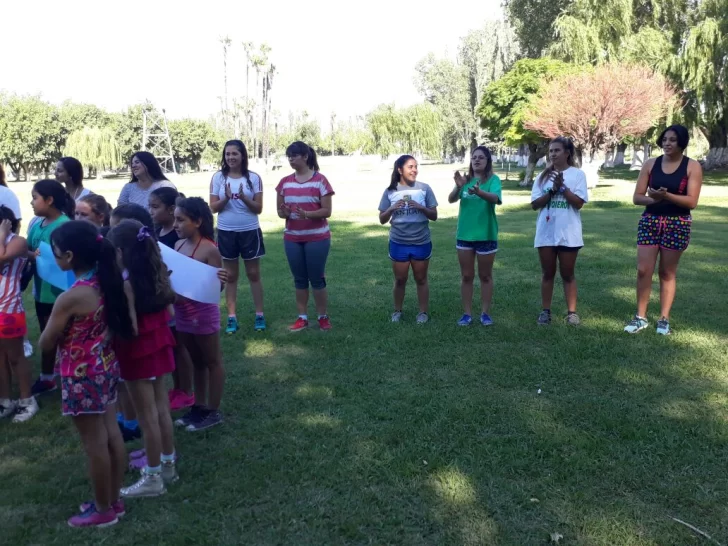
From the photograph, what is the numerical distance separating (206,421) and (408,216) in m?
2.95

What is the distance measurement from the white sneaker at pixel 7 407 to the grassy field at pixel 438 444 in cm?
21

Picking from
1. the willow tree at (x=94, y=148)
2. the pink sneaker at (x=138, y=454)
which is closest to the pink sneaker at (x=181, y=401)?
the pink sneaker at (x=138, y=454)

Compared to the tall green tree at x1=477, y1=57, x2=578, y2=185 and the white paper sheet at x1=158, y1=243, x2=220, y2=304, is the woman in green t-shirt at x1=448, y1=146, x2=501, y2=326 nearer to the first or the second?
the white paper sheet at x1=158, y1=243, x2=220, y2=304

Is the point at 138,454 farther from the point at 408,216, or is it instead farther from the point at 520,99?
the point at 520,99

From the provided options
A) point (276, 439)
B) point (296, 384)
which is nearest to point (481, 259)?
point (296, 384)

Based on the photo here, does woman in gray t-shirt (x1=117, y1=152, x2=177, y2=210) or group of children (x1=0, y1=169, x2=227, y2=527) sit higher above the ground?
woman in gray t-shirt (x1=117, y1=152, x2=177, y2=210)

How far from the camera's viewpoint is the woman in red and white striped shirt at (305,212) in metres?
5.91

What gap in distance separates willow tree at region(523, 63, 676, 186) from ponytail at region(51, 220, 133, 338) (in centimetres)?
2509

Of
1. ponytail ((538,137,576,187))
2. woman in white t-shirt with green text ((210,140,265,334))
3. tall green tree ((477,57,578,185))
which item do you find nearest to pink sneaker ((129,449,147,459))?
woman in white t-shirt with green text ((210,140,265,334))

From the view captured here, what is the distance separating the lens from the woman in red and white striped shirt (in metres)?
5.91

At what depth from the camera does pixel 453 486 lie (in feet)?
10.8

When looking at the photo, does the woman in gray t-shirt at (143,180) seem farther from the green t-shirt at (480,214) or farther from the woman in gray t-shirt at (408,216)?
the green t-shirt at (480,214)

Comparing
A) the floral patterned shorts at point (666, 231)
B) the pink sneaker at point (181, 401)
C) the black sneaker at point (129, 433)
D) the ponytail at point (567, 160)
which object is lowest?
the black sneaker at point (129, 433)

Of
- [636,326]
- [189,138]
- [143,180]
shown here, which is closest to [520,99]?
[636,326]
